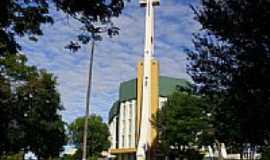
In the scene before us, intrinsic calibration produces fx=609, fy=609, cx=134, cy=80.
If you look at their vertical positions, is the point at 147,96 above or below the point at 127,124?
above

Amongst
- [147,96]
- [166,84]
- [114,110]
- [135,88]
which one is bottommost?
[147,96]

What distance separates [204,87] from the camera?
19.1m

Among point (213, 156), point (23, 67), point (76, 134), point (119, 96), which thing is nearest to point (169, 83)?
point (119, 96)

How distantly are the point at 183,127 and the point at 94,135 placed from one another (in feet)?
142

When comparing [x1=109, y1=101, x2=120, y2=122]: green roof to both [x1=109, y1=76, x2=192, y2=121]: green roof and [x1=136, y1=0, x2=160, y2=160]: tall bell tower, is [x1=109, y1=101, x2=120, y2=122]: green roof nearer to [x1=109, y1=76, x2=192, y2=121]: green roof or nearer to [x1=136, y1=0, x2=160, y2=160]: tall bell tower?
[x1=109, y1=76, x2=192, y2=121]: green roof

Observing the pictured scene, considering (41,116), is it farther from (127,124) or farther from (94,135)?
(127,124)

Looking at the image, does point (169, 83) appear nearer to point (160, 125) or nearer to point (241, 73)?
point (160, 125)

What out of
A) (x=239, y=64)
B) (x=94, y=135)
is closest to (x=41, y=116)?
(x=239, y=64)

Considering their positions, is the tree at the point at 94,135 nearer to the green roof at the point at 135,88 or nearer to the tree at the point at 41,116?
the green roof at the point at 135,88

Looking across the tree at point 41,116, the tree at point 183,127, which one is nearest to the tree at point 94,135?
the tree at point 183,127

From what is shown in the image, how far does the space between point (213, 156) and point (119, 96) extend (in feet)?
122

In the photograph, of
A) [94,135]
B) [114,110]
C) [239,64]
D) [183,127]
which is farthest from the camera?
[114,110]

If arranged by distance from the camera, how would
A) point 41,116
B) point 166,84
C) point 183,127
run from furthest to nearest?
1. point 166,84
2. point 183,127
3. point 41,116

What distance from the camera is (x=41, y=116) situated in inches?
1977
